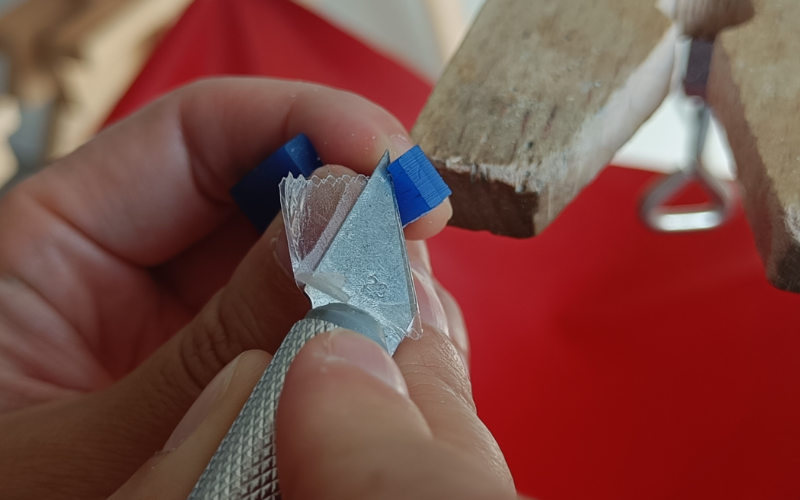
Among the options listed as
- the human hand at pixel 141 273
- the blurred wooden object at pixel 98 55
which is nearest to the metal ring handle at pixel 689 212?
the human hand at pixel 141 273

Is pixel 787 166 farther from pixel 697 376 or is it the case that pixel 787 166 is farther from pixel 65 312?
pixel 65 312

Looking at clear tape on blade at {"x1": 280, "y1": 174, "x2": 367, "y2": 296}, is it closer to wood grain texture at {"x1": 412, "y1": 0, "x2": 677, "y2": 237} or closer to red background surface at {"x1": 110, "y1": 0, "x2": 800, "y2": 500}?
wood grain texture at {"x1": 412, "y1": 0, "x2": 677, "y2": 237}

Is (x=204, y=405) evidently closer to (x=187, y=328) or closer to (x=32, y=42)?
(x=187, y=328)

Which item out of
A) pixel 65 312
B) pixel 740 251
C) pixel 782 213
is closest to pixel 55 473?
pixel 65 312

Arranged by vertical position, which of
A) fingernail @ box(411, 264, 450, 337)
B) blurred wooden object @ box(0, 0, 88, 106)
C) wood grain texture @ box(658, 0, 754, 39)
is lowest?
fingernail @ box(411, 264, 450, 337)

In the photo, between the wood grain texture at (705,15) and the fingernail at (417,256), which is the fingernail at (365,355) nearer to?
the fingernail at (417,256)

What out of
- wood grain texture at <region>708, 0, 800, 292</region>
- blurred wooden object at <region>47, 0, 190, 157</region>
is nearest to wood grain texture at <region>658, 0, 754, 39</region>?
wood grain texture at <region>708, 0, 800, 292</region>

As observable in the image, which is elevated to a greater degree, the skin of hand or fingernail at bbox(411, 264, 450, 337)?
the skin of hand

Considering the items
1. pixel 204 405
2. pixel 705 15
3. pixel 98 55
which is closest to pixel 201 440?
pixel 204 405
